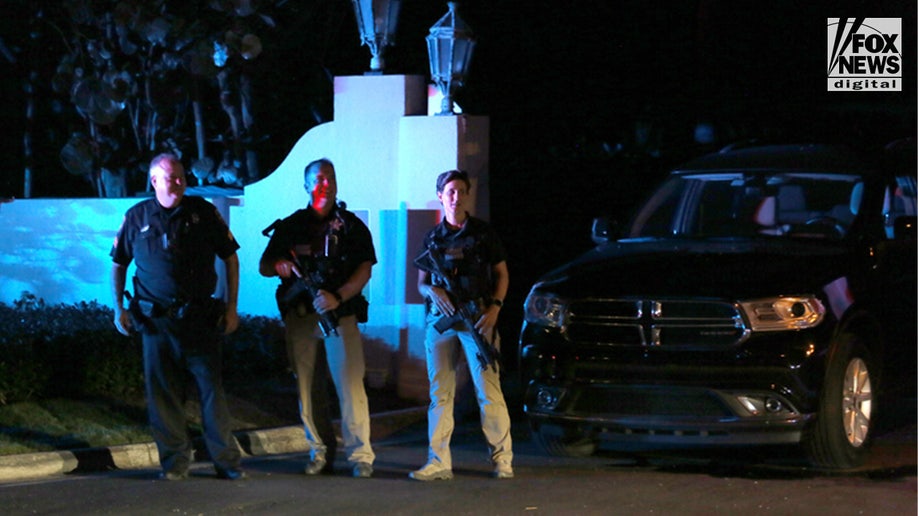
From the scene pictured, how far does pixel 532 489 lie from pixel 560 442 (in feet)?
3.22

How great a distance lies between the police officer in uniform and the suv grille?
6.62ft

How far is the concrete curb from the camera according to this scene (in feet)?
31.4

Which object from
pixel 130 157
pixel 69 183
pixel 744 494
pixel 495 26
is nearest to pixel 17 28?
pixel 69 183

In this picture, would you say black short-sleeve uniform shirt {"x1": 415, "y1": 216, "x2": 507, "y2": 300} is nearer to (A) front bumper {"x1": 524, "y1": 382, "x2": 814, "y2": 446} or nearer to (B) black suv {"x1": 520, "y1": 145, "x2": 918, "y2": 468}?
(B) black suv {"x1": 520, "y1": 145, "x2": 918, "y2": 468}

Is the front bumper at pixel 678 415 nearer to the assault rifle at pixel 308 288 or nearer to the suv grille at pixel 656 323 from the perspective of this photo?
the suv grille at pixel 656 323

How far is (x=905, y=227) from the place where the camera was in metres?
10.1

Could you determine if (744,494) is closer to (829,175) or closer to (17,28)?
(829,175)

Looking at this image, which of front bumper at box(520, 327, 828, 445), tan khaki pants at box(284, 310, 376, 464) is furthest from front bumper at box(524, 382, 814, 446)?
tan khaki pants at box(284, 310, 376, 464)

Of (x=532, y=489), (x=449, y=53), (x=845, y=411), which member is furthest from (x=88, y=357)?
(x=845, y=411)

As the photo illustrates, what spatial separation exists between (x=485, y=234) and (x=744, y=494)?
203 centimetres

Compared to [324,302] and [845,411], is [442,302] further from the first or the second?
[845,411]

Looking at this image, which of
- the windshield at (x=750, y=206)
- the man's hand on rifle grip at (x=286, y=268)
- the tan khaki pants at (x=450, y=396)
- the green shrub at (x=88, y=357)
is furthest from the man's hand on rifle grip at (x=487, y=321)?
the green shrub at (x=88, y=357)

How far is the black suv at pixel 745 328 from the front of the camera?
891 cm

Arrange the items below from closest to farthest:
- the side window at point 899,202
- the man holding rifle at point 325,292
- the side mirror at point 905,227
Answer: the man holding rifle at point 325,292
the side mirror at point 905,227
the side window at point 899,202
